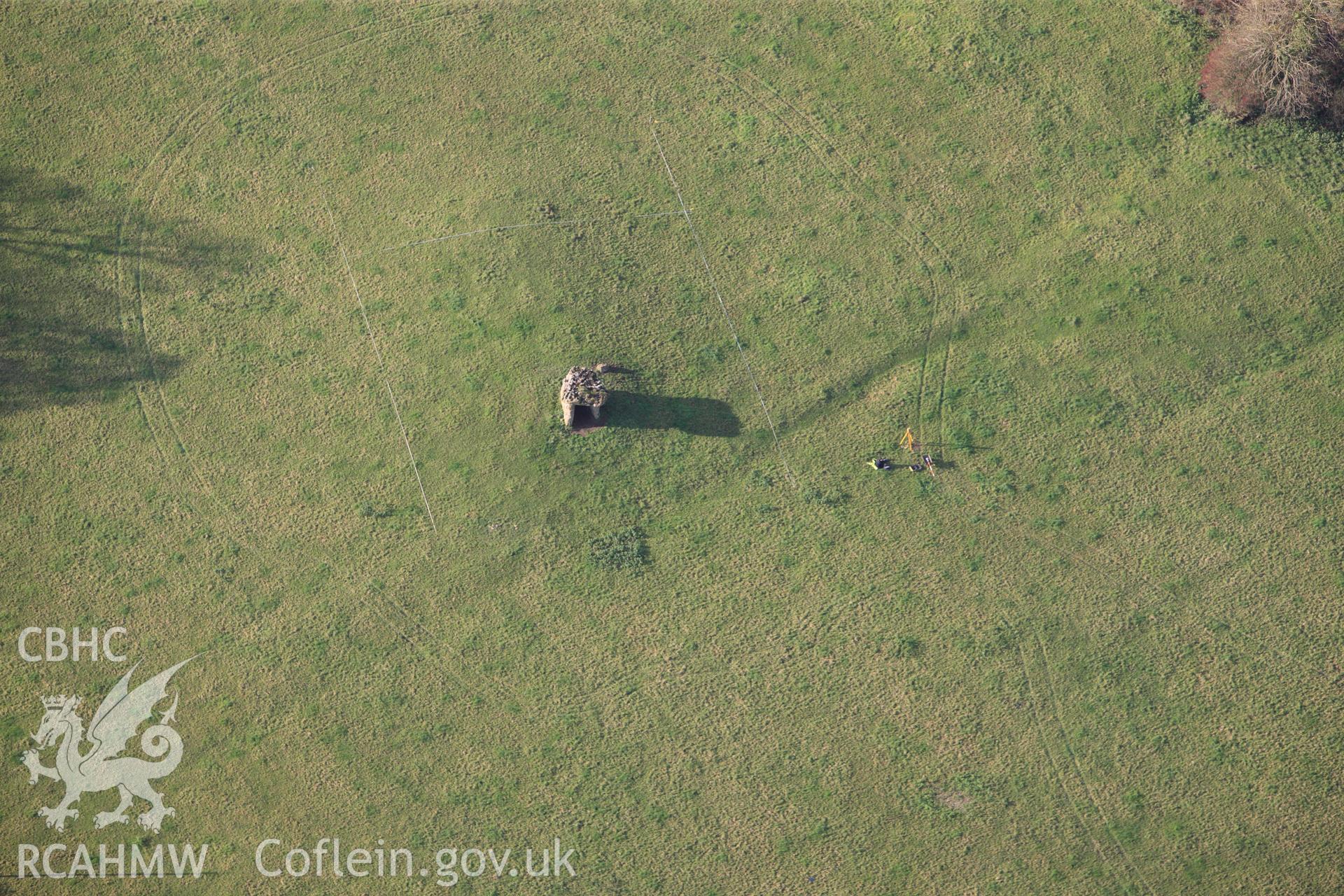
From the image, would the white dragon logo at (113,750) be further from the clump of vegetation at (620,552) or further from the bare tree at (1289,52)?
the bare tree at (1289,52)

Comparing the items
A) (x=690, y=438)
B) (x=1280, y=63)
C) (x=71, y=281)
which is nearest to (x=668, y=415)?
(x=690, y=438)

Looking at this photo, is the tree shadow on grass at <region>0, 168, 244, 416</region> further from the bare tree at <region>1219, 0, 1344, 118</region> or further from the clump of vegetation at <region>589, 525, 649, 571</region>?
the bare tree at <region>1219, 0, 1344, 118</region>

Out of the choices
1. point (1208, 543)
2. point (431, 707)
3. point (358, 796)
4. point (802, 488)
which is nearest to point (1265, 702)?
point (1208, 543)

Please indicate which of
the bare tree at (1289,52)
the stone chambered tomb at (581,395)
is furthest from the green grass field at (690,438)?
the bare tree at (1289,52)

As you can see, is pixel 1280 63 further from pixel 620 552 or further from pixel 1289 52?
pixel 620 552

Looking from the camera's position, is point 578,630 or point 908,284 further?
point 908,284

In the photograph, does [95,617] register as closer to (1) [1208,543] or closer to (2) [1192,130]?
(1) [1208,543]

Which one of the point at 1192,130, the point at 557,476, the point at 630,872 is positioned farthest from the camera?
the point at 1192,130
